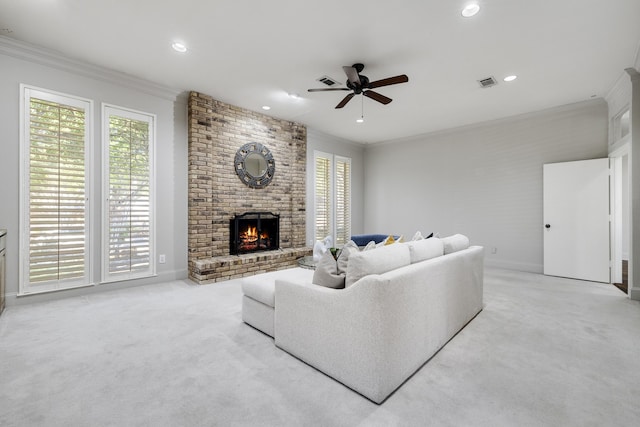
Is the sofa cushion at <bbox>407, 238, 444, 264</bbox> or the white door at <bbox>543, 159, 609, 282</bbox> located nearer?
the sofa cushion at <bbox>407, 238, 444, 264</bbox>

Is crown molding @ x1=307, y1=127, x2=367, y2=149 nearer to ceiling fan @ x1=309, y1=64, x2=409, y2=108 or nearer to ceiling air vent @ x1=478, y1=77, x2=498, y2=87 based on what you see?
ceiling fan @ x1=309, y1=64, x2=409, y2=108

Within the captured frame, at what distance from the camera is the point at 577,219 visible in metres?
4.67

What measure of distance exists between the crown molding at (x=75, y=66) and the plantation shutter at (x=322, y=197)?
130 inches

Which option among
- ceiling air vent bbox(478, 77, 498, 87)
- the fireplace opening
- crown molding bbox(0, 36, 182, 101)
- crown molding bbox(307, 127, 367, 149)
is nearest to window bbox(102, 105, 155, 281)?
crown molding bbox(0, 36, 182, 101)

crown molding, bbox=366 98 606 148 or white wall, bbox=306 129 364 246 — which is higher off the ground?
crown molding, bbox=366 98 606 148

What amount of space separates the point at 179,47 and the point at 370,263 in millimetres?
3235

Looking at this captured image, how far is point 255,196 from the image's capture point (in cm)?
533

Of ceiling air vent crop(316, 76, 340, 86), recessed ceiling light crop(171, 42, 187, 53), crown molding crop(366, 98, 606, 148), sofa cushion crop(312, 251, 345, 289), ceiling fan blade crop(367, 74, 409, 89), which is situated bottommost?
sofa cushion crop(312, 251, 345, 289)

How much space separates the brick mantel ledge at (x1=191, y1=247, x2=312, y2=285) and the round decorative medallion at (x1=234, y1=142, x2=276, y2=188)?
4.41 ft

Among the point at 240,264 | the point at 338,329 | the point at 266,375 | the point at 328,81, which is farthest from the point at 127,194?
the point at 338,329

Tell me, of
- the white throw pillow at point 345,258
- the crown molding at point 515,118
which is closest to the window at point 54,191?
the white throw pillow at point 345,258

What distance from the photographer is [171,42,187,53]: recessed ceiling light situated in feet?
10.3

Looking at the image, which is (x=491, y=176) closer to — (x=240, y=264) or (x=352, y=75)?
(x=352, y=75)

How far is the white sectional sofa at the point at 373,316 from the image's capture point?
1631 millimetres
